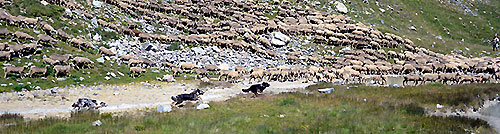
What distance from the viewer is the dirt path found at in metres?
16.5

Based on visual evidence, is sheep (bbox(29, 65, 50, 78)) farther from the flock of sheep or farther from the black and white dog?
the black and white dog

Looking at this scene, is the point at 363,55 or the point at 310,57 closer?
the point at 310,57

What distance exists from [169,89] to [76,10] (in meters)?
19.0

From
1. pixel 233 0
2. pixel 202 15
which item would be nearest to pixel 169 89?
pixel 202 15

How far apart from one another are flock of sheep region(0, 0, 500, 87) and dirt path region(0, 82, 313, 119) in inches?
148

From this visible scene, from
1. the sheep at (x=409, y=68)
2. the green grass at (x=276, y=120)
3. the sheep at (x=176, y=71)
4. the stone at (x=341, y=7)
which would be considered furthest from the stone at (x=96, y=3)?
the stone at (x=341, y=7)

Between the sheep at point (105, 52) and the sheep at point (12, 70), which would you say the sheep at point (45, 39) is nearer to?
the sheep at point (105, 52)

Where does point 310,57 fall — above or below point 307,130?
above

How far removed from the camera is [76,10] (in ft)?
119

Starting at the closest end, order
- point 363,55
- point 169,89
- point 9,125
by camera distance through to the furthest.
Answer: point 9,125
point 169,89
point 363,55

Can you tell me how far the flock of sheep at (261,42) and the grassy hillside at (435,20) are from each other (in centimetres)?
788

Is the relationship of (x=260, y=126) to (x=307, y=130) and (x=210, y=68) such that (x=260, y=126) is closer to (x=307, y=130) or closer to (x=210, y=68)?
(x=307, y=130)

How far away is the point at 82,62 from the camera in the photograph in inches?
1031

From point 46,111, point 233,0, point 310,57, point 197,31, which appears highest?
point 233,0
